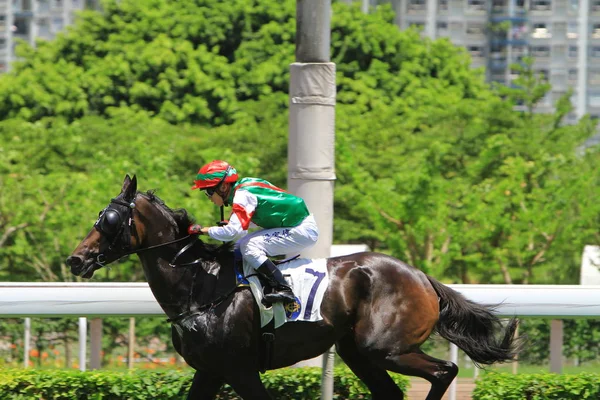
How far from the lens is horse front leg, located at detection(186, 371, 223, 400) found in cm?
601

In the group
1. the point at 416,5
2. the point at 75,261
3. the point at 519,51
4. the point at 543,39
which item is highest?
the point at 416,5

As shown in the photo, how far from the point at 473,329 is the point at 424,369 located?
0.47m

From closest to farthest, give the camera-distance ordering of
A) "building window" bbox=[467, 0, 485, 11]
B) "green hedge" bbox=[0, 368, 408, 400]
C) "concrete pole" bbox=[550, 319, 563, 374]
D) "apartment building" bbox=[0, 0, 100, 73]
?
"green hedge" bbox=[0, 368, 408, 400] → "concrete pole" bbox=[550, 319, 563, 374] → "apartment building" bbox=[0, 0, 100, 73] → "building window" bbox=[467, 0, 485, 11]

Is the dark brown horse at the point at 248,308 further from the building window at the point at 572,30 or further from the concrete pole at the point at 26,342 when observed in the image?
the building window at the point at 572,30

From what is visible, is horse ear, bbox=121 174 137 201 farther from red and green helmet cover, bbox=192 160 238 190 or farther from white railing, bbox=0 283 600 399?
white railing, bbox=0 283 600 399

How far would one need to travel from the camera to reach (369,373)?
6340mm

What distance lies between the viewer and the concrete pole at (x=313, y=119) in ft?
22.2

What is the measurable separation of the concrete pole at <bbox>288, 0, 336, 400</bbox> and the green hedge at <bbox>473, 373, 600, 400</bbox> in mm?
1403

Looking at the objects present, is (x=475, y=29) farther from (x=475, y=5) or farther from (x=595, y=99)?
(x=595, y=99)

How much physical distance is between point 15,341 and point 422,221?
7.54 meters

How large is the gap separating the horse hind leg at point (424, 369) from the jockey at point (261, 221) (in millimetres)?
742

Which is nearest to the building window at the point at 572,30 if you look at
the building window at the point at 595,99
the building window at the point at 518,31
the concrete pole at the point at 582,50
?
the concrete pole at the point at 582,50

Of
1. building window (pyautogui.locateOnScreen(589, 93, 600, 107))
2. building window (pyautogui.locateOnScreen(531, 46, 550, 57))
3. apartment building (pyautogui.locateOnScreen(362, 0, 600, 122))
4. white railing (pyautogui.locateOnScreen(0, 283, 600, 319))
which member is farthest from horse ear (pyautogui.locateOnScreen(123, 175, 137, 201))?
building window (pyautogui.locateOnScreen(589, 93, 600, 107))

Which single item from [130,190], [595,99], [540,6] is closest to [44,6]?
[540,6]
